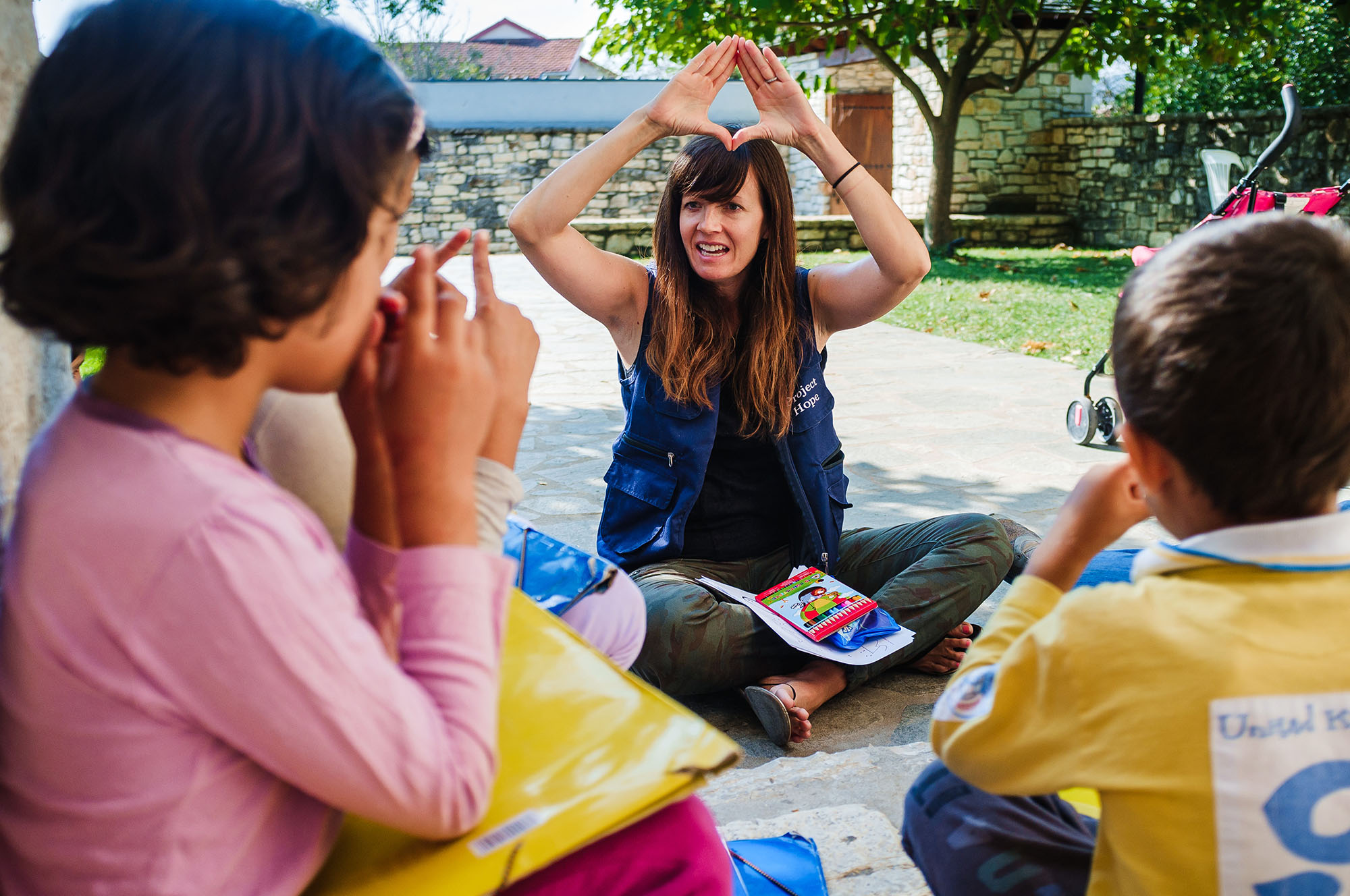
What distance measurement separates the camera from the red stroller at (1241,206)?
14.6 ft

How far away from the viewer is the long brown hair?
2559 mm

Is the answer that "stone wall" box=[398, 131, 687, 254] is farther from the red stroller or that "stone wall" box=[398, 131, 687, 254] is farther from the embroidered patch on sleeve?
the embroidered patch on sleeve

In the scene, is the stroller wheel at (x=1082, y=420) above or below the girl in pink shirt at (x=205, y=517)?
below

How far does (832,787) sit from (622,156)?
A: 4.89 feet

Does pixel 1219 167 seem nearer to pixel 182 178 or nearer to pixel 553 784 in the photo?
pixel 553 784

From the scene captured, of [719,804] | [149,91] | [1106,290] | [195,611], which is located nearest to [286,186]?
[149,91]

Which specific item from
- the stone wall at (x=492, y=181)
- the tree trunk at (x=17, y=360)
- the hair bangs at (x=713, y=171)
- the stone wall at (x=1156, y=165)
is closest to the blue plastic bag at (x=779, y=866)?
the tree trunk at (x=17, y=360)

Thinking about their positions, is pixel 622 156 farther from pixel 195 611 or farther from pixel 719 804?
pixel 195 611

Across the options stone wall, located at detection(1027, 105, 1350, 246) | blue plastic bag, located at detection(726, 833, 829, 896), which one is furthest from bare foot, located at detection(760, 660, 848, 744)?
stone wall, located at detection(1027, 105, 1350, 246)

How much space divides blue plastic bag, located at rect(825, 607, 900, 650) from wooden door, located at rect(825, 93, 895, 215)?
678 inches

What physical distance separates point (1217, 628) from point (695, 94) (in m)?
1.92

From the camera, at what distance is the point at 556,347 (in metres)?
7.99

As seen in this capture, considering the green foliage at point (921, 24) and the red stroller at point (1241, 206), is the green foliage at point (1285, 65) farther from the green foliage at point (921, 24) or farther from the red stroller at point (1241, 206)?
the red stroller at point (1241, 206)

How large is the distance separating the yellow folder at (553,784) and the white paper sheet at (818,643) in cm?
130
